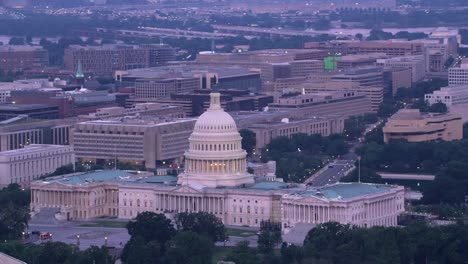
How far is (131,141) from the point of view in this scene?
9300cm

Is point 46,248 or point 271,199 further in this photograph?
point 271,199


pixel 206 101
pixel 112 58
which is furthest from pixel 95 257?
pixel 112 58

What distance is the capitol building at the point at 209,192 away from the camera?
76625 mm

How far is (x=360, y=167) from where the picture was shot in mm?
87125

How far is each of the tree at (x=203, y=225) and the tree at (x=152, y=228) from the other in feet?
3.97

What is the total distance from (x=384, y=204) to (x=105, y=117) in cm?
2648

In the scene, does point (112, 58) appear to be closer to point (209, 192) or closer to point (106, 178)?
point (106, 178)

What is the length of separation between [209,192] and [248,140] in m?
18.0

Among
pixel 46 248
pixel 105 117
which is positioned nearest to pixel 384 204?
pixel 46 248

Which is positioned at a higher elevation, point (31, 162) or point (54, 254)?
point (31, 162)

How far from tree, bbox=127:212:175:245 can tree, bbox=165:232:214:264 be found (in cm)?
212

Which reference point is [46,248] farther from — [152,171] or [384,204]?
[152,171]

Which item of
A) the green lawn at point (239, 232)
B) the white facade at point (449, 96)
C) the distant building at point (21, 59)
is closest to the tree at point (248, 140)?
the white facade at point (449, 96)

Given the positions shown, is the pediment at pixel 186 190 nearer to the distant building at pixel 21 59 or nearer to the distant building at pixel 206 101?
the distant building at pixel 206 101
